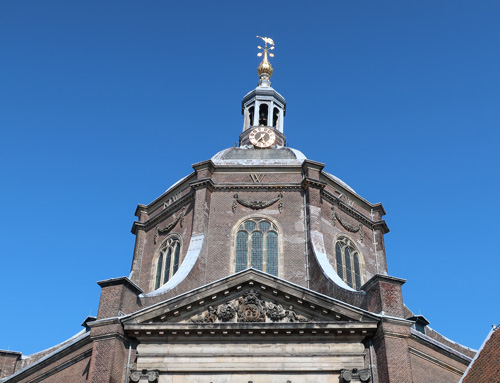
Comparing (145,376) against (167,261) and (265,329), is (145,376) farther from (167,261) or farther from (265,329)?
(167,261)

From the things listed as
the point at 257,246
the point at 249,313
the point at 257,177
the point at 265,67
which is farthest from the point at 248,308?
the point at 265,67

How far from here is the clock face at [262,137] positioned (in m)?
38.2

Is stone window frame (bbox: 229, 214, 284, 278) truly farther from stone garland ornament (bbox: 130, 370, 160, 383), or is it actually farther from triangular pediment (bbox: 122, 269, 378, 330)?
stone garland ornament (bbox: 130, 370, 160, 383)

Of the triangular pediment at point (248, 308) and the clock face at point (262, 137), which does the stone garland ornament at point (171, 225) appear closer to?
the clock face at point (262, 137)

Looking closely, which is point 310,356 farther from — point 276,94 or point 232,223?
point 276,94

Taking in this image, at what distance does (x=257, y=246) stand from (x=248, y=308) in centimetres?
754

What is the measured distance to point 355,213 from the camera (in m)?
33.6

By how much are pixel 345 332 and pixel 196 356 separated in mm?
5333

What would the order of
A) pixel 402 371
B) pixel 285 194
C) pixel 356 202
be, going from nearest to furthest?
pixel 402 371 < pixel 285 194 < pixel 356 202

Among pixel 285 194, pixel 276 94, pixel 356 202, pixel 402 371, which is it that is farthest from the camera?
pixel 276 94

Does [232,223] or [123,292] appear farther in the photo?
[232,223]

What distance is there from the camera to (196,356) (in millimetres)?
22641

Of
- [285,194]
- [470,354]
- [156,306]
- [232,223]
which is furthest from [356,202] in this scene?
[156,306]

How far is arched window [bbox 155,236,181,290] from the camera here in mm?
31344
